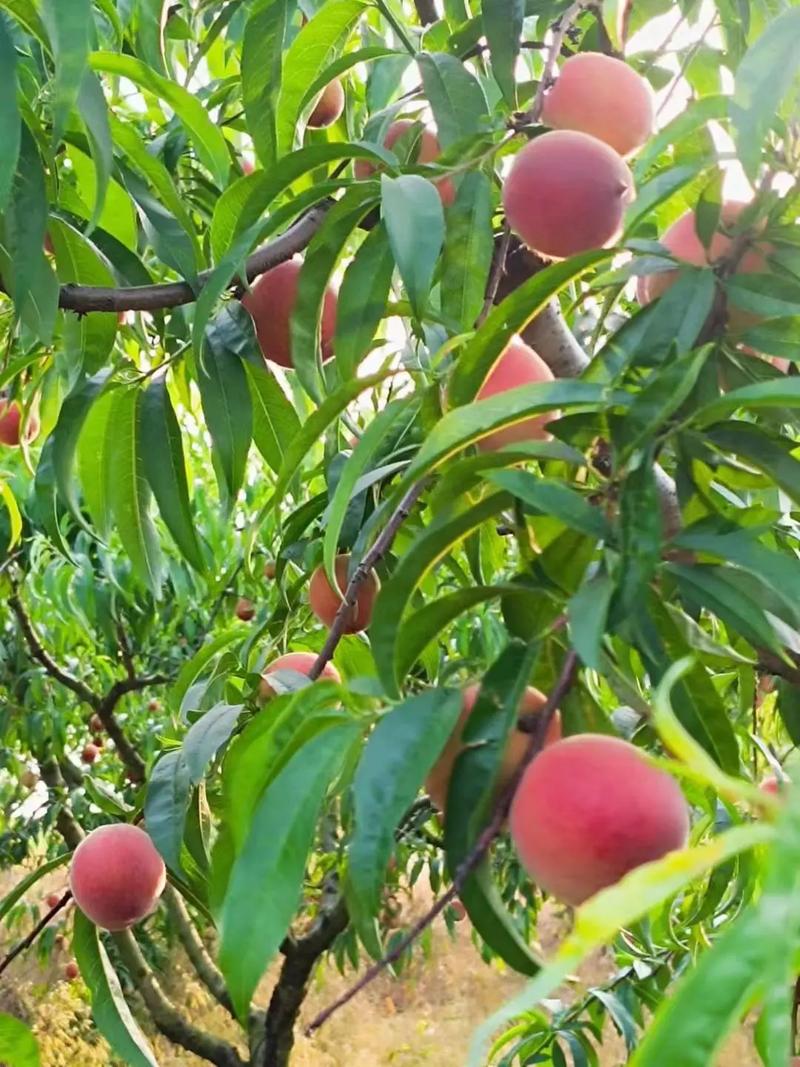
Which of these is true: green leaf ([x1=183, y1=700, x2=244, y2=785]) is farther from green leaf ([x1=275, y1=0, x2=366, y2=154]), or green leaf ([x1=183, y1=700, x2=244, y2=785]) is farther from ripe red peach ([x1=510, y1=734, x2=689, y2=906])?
green leaf ([x1=275, y1=0, x2=366, y2=154])

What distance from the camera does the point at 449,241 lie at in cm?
59

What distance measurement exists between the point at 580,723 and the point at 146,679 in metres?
2.45

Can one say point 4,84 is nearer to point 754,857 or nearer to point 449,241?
point 449,241

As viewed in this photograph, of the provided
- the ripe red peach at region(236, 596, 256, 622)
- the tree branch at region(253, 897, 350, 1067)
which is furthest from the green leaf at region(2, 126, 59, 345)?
the ripe red peach at region(236, 596, 256, 622)

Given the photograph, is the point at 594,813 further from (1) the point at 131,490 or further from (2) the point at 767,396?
(1) the point at 131,490

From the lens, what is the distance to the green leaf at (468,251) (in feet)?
1.92

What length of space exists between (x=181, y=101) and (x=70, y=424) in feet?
0.69

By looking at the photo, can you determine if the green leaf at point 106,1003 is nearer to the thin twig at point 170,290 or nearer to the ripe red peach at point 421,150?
the thin twig at point 170,290

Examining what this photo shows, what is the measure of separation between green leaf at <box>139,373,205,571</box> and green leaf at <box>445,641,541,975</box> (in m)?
0.41

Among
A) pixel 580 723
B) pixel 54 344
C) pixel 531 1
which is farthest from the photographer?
pixel 54 344

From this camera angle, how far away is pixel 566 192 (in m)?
0.53

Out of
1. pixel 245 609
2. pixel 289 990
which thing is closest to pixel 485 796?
pixel 289 990

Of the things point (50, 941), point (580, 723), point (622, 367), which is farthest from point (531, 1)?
point (50, 941)

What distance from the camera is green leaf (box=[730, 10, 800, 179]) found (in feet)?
1.33
